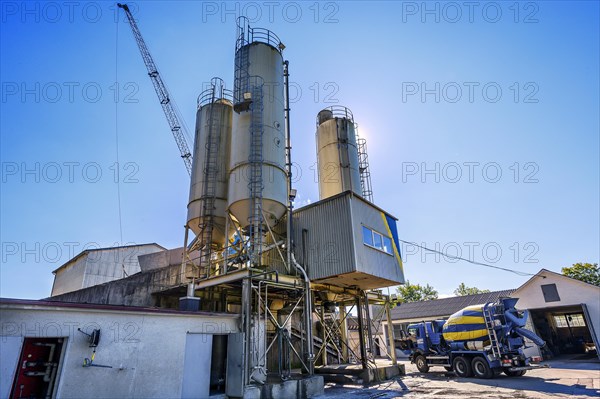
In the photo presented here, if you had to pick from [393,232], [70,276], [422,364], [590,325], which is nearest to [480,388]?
[422,364]

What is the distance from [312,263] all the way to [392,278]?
4.16 meters

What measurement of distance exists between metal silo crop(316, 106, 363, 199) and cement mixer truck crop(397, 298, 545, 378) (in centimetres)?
916

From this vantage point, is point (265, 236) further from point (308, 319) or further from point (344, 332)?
point (344, 332)

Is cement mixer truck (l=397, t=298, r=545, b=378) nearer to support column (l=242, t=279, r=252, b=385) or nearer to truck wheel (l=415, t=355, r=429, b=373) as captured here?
truck wheel (l=415, t=355, r=429, b=373)

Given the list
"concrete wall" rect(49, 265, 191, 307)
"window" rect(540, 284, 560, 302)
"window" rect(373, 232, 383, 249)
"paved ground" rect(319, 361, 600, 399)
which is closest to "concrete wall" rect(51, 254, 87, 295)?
"concrete wall" rect(49, 265, 191, 307)

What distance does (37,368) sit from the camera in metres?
8.30

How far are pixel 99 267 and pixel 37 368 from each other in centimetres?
2232

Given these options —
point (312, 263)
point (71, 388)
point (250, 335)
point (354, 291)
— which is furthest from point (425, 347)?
point (71, 388)

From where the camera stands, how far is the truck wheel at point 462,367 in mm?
16109

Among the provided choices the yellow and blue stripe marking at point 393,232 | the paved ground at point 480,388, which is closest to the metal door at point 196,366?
the paved ground at point 480,388

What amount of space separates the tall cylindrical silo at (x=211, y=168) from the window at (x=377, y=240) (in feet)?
23.7

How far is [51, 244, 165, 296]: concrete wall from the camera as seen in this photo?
27547 millimetres

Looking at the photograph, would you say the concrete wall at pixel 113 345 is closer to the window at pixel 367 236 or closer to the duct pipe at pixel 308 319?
the duct pipe at pixel 308 319

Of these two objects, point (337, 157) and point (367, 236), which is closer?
point (367, 236)
